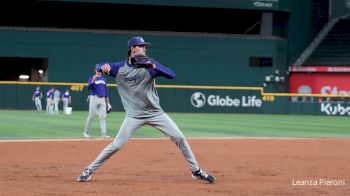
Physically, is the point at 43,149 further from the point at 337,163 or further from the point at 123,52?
the point at 123,52

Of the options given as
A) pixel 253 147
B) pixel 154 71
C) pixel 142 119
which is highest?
pixel 154 71

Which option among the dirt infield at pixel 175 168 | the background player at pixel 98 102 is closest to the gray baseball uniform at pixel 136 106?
the dirt infield at pixel 175 168

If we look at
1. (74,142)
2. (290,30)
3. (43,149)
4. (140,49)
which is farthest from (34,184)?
(290,30)

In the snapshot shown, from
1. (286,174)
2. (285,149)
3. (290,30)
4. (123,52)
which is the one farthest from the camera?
(290,30)

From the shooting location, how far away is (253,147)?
46.7 ft

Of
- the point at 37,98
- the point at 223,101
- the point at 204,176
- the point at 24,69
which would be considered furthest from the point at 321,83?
the point at 204,176

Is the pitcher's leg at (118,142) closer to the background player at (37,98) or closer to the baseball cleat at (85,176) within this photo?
the baseball cleat at (85,176)

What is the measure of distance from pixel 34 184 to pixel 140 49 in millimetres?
2171

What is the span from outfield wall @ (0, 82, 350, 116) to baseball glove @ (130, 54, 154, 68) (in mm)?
29849

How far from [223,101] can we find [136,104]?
31.0m

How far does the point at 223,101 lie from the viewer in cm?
3944

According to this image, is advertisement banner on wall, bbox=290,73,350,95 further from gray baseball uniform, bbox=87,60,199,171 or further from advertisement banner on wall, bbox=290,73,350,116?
gray baseball uniform, bbox=87,60,199,171

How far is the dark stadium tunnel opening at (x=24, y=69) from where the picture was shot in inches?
1676

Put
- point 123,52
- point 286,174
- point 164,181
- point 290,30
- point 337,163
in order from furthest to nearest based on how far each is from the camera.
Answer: point 290,30, point 123,52, point 337,163, point 286,174, point 164,181
